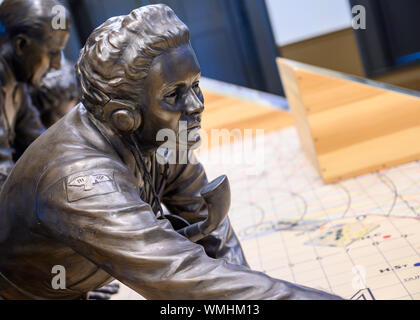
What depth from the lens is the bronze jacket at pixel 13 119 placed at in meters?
2.66

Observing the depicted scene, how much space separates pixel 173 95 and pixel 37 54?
146 centimetres

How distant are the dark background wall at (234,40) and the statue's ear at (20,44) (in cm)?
Answer: 284

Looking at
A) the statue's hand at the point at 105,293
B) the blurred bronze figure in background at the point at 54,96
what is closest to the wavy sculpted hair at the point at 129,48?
the statue's hand at the point at 105,293

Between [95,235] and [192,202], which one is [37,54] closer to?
[192,202]

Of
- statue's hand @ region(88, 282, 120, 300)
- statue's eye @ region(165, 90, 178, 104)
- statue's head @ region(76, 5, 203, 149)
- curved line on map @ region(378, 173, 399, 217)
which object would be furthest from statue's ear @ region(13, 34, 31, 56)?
curved line on map @ region(378, 173, 399, 217)

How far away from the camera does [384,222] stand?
2043mm

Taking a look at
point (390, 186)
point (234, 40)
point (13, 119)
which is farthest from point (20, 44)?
point (234, 40)

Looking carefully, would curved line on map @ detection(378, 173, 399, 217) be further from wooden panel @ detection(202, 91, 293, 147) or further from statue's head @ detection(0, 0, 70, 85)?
wooden panel @ detection(202, 91, 293, 147)

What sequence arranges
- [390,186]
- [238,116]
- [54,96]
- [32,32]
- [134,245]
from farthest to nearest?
[238,116] < [54,96] < [32,32] < [390,186] < [134,245]

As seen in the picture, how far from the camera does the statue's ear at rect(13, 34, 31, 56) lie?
2707 mm

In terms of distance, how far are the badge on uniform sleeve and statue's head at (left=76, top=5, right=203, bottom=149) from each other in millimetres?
199

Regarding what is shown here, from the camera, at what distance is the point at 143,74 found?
4.68 ft

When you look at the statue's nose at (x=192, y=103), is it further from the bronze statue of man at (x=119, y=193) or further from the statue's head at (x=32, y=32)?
the statue's head at (x=32, y=32)
